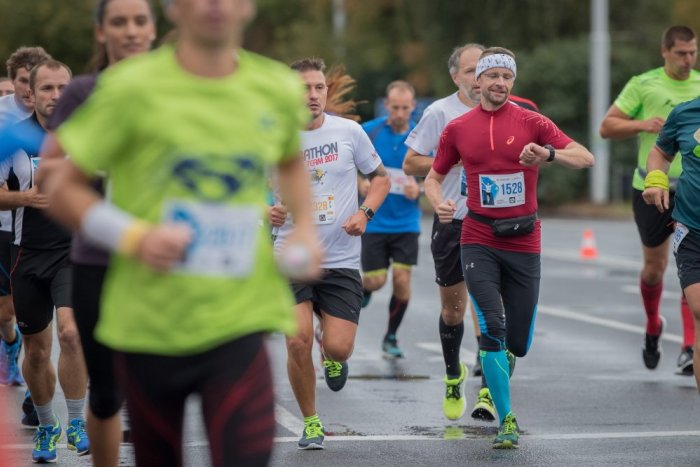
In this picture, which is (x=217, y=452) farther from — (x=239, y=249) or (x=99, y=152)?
(x=99, y=152)

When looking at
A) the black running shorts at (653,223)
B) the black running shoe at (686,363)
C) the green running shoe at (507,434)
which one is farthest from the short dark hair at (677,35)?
the green running shoe at (507,434)

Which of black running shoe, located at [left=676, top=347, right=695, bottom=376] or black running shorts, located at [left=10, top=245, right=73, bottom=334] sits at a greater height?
black running shorts, located at [left=10, top=245, right=73, bottom=334]

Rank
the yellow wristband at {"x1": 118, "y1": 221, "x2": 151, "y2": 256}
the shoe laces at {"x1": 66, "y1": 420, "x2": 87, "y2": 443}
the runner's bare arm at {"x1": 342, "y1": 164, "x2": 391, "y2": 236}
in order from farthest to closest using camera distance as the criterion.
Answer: the runner's bare arm at {"x1": 342, "y1": 164, "x2": 391, "y2": 236} → the shoe laces at {"x1": 66, "y1": 420, "x2": 87, "y2": 443} → the yellow wristband at {"x1": 118, "y1": 221, "x2": 151, "y2": 256}

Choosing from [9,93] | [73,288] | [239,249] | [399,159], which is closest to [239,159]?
[239,249]

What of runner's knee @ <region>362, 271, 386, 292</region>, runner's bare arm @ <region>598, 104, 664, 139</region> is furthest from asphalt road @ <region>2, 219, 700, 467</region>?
runner's bare arm @ <region>598, 104, 664, 139</region>

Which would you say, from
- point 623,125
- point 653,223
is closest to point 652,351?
point 653,223

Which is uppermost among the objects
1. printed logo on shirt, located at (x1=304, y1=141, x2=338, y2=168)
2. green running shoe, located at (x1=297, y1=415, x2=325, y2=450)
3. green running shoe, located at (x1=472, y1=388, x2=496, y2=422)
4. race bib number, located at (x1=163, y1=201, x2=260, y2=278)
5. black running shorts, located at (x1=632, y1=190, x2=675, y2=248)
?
race bib number, located at (x1=163, y1=201, x2=260, y2=278)

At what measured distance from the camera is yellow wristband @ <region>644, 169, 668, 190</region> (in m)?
8.93

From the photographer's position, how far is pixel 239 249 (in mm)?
4527

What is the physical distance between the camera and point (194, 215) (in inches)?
176

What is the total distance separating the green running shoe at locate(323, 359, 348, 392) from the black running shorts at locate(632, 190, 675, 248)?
11.2 ft

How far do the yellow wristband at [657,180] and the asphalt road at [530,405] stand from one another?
1.43 m

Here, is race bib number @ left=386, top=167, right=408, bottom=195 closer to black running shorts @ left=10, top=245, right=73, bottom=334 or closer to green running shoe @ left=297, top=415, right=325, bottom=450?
green running shoe @ left=297, top=415, right=325, bottom=450

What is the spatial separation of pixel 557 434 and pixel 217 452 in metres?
4.78
